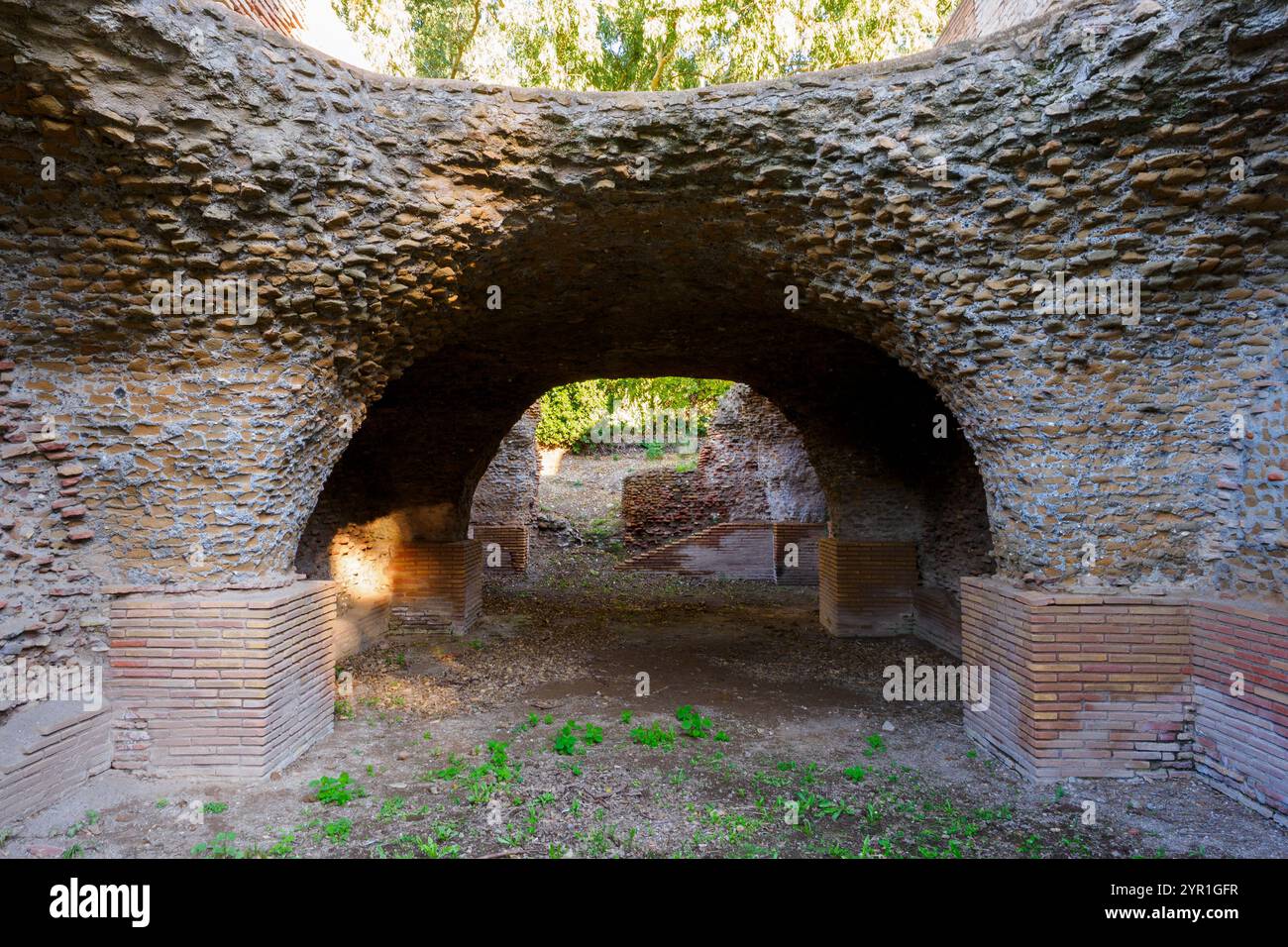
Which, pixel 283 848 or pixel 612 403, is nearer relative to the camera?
pixel 283 848

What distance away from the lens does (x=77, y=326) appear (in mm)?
4223

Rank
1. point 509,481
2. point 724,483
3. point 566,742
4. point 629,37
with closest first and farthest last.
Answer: point 566,742 < point 629,37 < point 509,481 < point 724,483

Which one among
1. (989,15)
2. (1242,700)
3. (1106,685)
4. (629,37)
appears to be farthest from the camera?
(629,37)

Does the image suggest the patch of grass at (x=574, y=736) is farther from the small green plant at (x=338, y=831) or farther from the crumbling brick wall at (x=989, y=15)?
the crumbling brick wall at (x=989, y=15)

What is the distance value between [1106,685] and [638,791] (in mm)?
2978

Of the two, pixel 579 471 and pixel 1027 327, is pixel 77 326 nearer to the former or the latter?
pixel 1027 327

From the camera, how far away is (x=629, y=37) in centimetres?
1330

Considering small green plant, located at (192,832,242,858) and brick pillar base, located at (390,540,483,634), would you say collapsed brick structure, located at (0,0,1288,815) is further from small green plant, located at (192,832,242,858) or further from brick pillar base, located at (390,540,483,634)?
brick pillar base, located at (390,540,483,634)

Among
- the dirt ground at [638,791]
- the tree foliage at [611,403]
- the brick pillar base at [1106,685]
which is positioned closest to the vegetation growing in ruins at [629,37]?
the tree foliage at [611,403]

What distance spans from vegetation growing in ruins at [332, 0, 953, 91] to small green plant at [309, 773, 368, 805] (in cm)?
1235

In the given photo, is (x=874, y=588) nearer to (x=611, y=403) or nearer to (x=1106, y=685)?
(x=1106, y=685)

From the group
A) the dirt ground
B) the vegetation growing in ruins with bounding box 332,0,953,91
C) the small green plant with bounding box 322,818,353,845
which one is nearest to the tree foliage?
the vegetation growing in ruins with bounding box 332,0,953,91

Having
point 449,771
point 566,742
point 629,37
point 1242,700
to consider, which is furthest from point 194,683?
point 629,37

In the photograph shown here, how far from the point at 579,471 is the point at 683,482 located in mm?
5180
